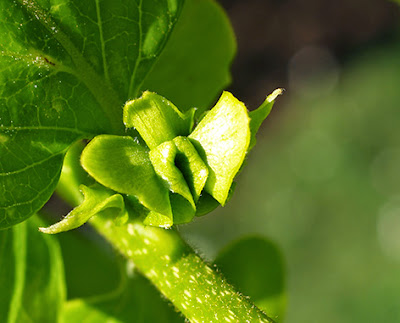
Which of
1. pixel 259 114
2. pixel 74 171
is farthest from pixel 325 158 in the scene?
pixel 259 114

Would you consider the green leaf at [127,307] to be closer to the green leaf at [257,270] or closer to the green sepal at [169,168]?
the green leaf at [257,270]

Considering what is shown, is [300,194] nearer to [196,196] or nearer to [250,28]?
[250,28]

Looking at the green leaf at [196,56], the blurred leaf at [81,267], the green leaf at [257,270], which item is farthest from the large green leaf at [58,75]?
the blurred leaf at [81,267]

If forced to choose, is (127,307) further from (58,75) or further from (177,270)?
(58,75)

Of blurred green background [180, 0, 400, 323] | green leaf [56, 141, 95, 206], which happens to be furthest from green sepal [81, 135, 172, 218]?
blurred green background [180, 0, 400, 323]

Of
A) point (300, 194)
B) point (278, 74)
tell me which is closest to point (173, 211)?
point (300, 194)

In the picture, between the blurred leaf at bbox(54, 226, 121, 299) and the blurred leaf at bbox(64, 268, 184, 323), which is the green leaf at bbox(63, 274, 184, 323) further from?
the blurred leaf at bbox(54, 226, 121, 299)
